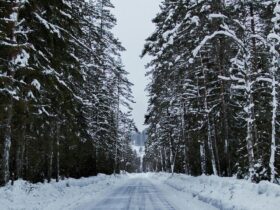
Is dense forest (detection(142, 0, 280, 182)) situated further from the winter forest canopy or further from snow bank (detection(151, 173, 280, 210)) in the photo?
snow bank (detection(151, 173, 280, 210))

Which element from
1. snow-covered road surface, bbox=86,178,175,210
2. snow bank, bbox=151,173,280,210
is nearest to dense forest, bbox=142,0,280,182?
snow bank, bbox=151,173,280,210

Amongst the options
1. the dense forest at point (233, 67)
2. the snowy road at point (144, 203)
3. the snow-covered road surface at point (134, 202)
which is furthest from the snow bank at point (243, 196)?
the dense forest at point (233, 67)

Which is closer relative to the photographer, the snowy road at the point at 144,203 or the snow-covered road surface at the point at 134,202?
the snowy road at the point at 144,203

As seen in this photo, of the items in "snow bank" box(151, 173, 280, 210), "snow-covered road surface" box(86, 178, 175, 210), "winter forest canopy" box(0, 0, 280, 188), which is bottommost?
"snow-covered road surface" box(86, 178, 175, 210)

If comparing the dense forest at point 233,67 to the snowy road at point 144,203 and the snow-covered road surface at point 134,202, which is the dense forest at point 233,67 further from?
the snow-covered road surface at point 134,202

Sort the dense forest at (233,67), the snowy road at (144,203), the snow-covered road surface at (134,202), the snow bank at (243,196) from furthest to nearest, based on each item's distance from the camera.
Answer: the dense forest at (233,67) → the snow-covered road surface at (134,202) → the snowy road at (144,203) → the snow bank at (243,196)

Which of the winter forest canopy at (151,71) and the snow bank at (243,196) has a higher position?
the winter forest canopy at (151,71)

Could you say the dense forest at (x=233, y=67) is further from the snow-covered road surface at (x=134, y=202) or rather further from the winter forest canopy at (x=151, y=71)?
the snow-covered road surface at (x=134, y=202)

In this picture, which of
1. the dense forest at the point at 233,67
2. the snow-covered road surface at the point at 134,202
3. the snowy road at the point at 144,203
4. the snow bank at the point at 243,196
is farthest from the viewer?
the dense forest at the point at 233,67

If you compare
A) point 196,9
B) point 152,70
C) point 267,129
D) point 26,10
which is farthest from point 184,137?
point 26,10

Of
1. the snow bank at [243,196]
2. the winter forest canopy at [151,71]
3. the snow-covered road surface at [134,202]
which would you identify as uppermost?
the winter forest canopy at [151,71]

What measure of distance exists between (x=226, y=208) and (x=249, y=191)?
942 millimetres

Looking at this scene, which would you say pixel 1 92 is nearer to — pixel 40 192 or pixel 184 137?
pixel 40 192

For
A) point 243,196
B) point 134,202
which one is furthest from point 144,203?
point 243,196
